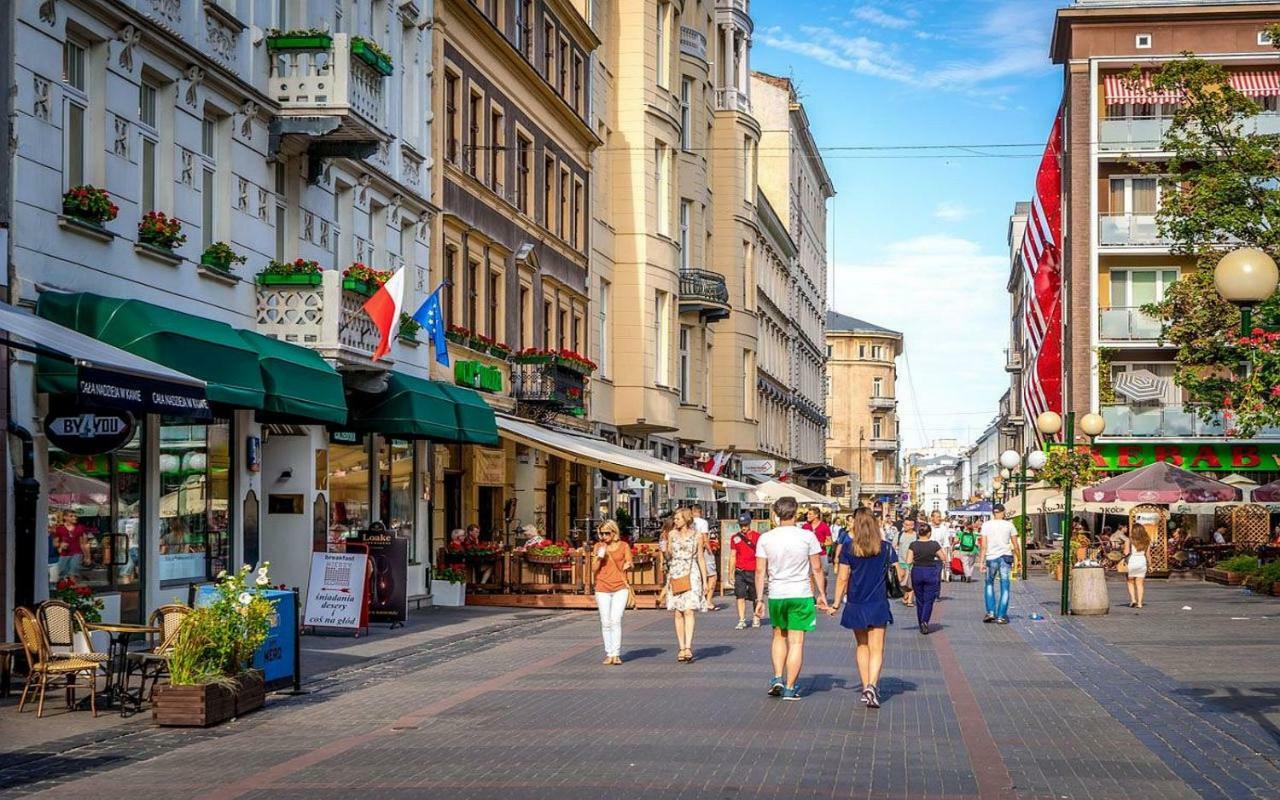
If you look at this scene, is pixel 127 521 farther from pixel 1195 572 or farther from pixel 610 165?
pixel 1195 572

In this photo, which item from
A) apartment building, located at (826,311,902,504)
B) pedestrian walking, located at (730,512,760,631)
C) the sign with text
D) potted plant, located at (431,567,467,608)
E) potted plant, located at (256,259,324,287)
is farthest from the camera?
apartment building, located at (826,311,902,504)

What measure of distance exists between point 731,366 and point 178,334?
43.8 meters

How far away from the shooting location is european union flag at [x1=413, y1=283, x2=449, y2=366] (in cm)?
2773

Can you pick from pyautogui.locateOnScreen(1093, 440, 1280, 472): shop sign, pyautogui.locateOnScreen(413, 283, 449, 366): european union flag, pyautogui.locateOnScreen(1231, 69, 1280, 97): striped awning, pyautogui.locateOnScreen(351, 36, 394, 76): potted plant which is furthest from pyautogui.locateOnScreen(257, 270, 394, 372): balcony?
pyautogui.locateOnScreen(1231, 69, 1280, 97): striped awning

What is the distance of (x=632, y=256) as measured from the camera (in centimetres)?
4597

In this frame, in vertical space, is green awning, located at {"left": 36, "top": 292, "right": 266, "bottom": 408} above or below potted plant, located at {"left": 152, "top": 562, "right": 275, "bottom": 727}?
above

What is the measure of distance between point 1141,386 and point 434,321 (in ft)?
103

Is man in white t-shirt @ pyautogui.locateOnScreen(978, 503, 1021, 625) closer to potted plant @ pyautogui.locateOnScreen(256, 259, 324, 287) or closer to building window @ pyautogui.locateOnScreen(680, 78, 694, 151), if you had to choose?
potted plant @ pyautogui.locateOnScreen(256, 259, 324, 287)

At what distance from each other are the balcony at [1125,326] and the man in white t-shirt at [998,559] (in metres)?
27.3

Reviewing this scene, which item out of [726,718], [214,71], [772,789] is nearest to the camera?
[772,789]

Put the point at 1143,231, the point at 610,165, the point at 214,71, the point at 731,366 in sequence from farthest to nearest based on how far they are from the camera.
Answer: the point at 731,366, the point at 1143,231, the point at 610,165, the point at 214,71

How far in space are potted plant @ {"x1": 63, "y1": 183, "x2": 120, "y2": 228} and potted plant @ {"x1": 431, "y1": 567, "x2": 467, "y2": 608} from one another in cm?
1347

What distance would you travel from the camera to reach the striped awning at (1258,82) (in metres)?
51.7

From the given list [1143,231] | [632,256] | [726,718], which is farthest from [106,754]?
[1143,231]
